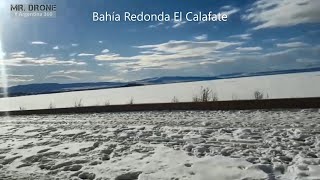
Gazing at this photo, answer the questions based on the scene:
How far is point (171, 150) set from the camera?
5012 millimetres

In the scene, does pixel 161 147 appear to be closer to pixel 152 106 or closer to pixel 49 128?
pixel 49 128

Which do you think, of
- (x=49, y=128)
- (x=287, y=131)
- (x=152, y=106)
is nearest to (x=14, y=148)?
(x=49, y=128)

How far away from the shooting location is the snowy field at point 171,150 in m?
4.05

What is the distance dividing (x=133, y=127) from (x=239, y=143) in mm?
2571

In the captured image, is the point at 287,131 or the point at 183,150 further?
the point at 287,131

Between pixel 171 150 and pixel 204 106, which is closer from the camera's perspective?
pixel 171 150

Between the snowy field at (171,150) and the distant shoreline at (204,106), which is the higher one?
the distant shoreline at (204,106)

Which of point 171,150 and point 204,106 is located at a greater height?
point 204,106

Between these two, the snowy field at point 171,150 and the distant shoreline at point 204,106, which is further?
the distant shoreline at point 204,106

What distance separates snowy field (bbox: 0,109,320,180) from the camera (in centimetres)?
405

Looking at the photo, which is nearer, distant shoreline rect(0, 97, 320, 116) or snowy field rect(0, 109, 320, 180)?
snowy field rect(0, 109, 320, 180)

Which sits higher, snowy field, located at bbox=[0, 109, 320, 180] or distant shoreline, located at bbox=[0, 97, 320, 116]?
distant shoreline, located at bbox=[0, 97, 320, 116]

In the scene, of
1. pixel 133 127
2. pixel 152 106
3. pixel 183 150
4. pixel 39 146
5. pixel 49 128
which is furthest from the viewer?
pixel 152 106

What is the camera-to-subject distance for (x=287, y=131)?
5.92m
